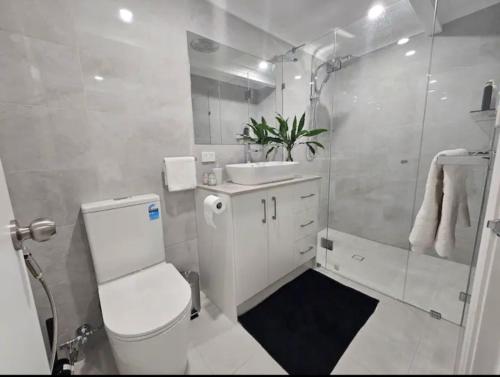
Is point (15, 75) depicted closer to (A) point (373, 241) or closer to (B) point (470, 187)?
(B) point (470, 187)

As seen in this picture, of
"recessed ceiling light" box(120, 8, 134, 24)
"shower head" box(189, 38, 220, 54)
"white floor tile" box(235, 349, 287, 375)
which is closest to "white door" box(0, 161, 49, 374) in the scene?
"white floor tile" box(235, 349, 287, 375)

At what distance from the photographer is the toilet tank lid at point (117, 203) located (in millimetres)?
1023

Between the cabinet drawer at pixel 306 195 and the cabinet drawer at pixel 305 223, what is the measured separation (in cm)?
4

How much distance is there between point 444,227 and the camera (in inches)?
35.3

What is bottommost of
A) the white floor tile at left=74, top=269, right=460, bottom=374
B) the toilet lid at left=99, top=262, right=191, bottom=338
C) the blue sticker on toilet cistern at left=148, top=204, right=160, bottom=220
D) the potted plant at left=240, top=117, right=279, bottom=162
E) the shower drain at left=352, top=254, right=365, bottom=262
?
the shower drain at left=352, top=254, right=365, bottom=262

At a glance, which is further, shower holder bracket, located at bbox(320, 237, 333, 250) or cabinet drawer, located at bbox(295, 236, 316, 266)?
shower holder bracket, located at bbox(320, 237, 333, 250)

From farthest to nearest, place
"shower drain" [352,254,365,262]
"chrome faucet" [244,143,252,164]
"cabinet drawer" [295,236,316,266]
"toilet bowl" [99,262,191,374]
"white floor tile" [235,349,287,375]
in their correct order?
"shower drain" [352,254,365,262] → "chrome faucet" [244,143,252,164] → "cabinet drawer" [295,236,316,266] → "toilet bowl" [99,262,191,374] → "white floor tile" [235,349,287,375]

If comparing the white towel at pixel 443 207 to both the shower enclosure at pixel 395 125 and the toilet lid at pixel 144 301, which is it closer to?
the shower enclosure at pixel 395 125

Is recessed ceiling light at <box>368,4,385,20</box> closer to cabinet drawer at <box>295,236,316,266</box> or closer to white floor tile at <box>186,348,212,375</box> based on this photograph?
cabinet drawer at <box>295,236,316,266</box>

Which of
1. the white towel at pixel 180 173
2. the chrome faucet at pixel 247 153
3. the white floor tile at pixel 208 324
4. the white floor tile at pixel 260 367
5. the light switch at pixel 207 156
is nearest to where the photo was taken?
the white floor tile at pixel 260 367

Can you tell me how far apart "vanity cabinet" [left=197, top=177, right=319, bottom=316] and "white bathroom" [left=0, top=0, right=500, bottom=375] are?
0.01 metres

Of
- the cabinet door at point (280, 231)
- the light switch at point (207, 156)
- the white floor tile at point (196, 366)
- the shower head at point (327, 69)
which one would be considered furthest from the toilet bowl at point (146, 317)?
the shower head at point (327, 69)

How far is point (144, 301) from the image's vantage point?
0.90 metres

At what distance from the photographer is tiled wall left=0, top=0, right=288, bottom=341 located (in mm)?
917
